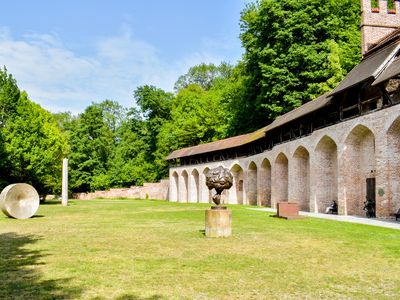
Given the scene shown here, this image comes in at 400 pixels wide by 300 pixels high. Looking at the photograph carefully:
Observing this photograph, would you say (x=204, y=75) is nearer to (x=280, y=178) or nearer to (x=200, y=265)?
(x=280, y=178)

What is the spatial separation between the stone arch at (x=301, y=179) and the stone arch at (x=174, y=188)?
25.5 m

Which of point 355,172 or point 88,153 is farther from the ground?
point 88,153

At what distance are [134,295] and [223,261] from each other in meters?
2.78

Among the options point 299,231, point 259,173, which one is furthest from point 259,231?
point 259,173

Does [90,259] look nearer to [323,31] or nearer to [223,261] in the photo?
[223,261]

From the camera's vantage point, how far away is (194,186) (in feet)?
152

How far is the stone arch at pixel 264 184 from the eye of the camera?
3159 cm

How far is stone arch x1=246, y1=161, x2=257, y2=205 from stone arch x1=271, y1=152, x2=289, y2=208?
Result: 5694 mm

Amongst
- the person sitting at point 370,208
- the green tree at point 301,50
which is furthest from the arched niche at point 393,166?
the green tree at point 301,50

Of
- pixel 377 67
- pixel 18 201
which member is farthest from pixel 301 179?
pixel 18 201

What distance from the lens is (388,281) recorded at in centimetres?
643

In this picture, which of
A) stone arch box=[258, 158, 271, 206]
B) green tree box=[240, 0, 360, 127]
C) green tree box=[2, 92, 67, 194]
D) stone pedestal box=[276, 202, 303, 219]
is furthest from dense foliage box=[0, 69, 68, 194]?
stone pedestal box=[276, 202, 303, 219]

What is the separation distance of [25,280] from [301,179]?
70.4 feet

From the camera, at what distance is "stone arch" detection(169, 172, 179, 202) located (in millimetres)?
49719
